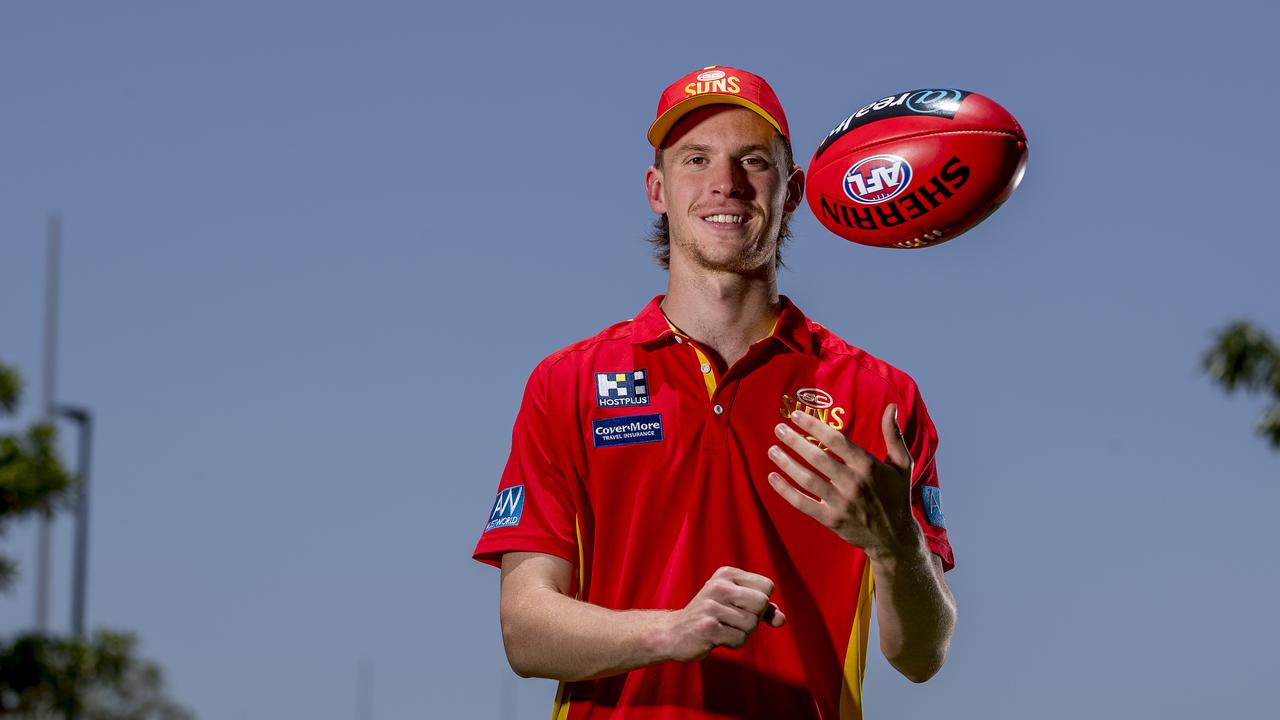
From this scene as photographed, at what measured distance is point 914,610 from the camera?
5.20 metres

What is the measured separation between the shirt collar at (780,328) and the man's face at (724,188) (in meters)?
0.22

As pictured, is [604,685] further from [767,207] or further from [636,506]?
[767,207]

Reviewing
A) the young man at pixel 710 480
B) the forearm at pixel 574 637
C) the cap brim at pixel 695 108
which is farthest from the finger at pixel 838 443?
the cap brim at pixel 695 108

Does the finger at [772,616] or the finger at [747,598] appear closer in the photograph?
the finger at [747,598]

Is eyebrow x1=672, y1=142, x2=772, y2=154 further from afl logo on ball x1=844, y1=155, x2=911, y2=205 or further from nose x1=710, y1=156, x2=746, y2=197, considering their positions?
afl logo on ball x1=844, y1=155, x2=911, y2=205

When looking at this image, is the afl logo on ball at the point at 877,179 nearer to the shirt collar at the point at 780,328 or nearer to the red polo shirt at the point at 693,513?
the shirt collar at the point at 780,328

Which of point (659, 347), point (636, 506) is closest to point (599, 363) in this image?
point (659, 347)

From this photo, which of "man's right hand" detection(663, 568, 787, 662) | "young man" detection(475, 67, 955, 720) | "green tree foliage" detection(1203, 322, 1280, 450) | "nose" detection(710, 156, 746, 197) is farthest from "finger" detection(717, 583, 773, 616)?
"green tree foliage" detection(1203, 322, 1280, 450)

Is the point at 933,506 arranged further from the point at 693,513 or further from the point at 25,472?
the point at 25,472

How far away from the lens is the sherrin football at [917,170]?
5898mm

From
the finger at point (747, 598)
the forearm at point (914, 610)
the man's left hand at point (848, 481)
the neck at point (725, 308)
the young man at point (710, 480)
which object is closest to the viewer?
the finger at point (747, 598)

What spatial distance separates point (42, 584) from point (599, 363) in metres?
26.6

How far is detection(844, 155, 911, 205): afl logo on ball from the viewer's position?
5883 millimetres

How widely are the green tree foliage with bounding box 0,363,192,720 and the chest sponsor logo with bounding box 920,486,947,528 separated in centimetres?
1817
